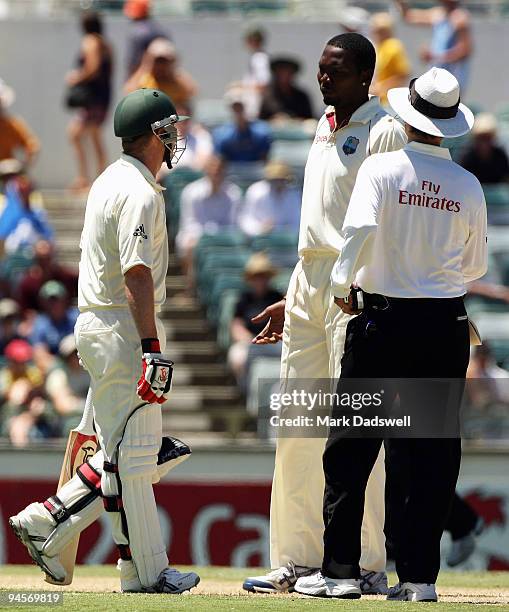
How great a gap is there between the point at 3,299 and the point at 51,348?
948 millimetres

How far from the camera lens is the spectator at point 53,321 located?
13.0m

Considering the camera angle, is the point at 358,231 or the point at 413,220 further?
the point at 413,220

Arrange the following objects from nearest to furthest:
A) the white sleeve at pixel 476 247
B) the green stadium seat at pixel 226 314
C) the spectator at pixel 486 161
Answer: the white sleeve at pixel 476 247 < the green stadium seat at pixel 226 314 < the spectator at pixel 486 161

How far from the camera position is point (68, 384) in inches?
474

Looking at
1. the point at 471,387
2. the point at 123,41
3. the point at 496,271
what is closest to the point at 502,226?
the point at 496,271

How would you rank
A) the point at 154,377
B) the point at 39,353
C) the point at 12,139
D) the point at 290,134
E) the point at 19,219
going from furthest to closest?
1. the point at 12,139
2. the point at 290,134
3. the point at 19,219
4. the point at 39,353
5. the point at 154,377

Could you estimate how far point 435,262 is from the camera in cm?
636

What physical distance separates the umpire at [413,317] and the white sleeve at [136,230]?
0.81 meters

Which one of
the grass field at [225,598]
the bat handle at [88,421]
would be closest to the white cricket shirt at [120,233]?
the bat handle at [88,421]

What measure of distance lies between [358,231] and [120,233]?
103 centimetres

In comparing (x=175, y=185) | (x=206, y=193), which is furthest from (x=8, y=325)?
(x=175, y=185)

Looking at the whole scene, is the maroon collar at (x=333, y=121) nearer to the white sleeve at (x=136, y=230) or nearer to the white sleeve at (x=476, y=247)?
the white sleeve at (x=476, y=247)

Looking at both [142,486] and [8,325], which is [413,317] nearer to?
[142,486]

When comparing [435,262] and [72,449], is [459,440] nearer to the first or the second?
[435,262]
